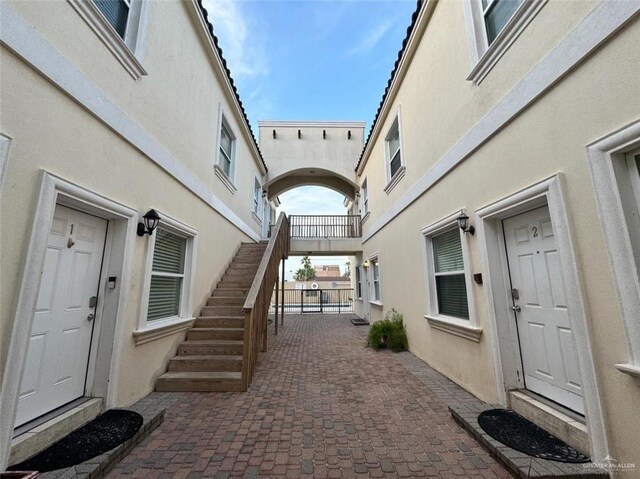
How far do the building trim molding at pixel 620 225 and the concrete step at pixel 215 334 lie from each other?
434cm

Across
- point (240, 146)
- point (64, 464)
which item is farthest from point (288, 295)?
point (64, 464)

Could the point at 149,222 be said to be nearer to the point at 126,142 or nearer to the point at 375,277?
the point at 126,142

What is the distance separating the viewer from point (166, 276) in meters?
4.01

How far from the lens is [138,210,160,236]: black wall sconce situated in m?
3.26

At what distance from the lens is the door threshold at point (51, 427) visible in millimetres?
1897

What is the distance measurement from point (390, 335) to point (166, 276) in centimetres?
448

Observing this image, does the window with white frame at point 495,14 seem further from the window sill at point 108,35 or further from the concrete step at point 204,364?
the concrete step at point 204,364

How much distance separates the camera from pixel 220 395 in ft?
11.2

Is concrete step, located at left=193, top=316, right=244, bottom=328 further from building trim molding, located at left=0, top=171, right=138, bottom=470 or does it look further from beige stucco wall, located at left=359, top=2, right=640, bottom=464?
beige stucco wall, located at left=359, top=2, right=640, bottom=464

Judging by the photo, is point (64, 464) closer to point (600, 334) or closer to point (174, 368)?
point (174, 368)

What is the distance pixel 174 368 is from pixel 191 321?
0.80 m

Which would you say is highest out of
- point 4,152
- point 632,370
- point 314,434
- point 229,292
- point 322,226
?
point 322,226

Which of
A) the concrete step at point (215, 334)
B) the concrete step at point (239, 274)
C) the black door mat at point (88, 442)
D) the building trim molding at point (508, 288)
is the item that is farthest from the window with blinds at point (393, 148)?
the black door mat at point (88, 442)

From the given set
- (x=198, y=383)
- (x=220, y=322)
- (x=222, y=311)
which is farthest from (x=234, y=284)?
(x=198, y=383)
